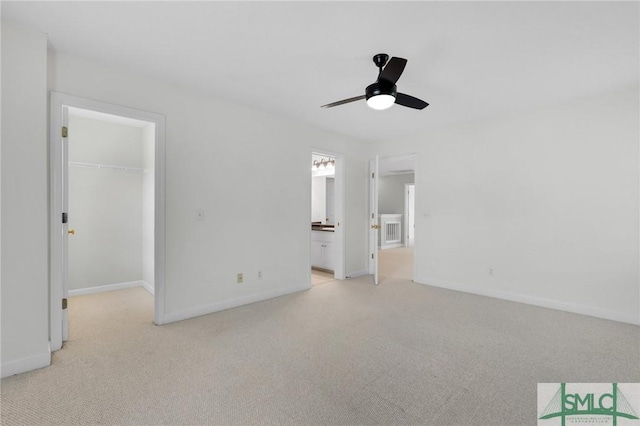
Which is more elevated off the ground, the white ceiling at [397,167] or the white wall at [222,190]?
the white ceiling at [397,167]

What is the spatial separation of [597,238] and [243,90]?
4.13m

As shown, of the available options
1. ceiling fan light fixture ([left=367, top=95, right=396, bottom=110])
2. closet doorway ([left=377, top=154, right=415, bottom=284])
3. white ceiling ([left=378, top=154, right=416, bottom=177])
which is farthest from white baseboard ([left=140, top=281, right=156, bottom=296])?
closet doorway ([left=377, top=154, right=415, bottom=284])

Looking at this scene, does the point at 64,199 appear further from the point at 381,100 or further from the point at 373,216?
the point at 373,216

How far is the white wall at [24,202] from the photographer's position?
6.60ft

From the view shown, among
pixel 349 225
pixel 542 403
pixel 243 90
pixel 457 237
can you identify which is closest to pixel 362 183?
pixel 349 225

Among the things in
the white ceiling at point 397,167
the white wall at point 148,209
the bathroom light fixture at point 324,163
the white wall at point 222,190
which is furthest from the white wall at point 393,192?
the white wall at point 148,209

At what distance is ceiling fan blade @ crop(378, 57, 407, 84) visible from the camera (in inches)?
82.8

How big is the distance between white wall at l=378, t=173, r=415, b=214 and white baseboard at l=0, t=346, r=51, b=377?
8.71 metres

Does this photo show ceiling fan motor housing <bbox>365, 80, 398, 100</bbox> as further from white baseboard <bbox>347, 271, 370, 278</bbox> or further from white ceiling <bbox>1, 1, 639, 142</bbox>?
white baseboard <bbox>347, 271, 370, 278</bbox>

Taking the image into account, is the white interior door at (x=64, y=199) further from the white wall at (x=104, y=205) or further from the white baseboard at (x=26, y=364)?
the white wall at (x=104, y=205)

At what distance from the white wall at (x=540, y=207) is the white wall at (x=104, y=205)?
428 cm

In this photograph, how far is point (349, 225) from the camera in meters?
5.02

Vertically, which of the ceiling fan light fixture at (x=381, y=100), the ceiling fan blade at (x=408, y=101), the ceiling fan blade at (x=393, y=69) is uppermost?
the ceiling fan blade at (x=393, y=69)

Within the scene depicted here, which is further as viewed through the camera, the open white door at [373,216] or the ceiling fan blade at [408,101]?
the open white door at [373,216]
